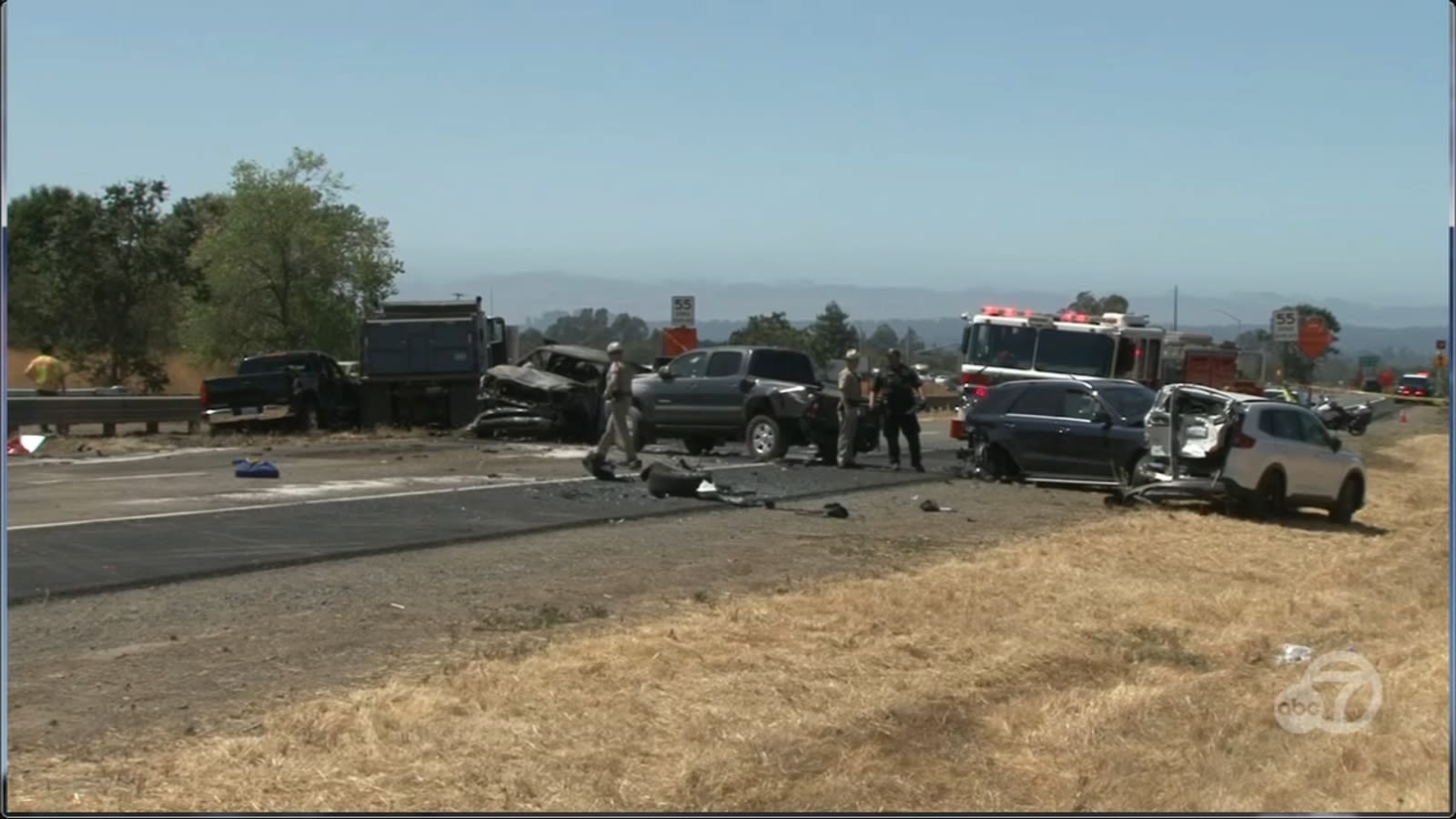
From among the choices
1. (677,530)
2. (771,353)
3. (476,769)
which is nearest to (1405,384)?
(771,353)

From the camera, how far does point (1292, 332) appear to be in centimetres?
3528

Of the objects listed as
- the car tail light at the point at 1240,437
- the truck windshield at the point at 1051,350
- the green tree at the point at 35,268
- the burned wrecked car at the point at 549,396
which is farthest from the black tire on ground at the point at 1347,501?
the green tree at the point at 35,268

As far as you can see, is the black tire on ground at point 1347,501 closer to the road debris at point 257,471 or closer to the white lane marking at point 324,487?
the white lane marking at point 324,487

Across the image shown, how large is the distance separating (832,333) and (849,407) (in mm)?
44894

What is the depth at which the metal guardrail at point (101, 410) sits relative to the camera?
2763 centimetres

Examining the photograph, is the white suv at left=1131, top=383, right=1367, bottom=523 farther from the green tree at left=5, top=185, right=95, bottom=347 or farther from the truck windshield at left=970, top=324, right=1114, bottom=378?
the green tree at left=5, top=185, right=95, bottom=347

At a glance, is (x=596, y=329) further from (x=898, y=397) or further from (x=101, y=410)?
(x=898, y=397)

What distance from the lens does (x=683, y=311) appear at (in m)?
33.7

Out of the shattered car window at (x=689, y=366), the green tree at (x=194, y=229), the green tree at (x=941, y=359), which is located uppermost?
the green tree at (x=194, y=229)

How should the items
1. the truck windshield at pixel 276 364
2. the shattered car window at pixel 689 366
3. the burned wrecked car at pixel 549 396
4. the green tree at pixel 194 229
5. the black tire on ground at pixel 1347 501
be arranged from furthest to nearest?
the green tree at pixel 194 229, the truck windshield at pixel 276 364, the burned wrecked car at pixel 549 396, the shattered car window at pixel 689 366, the black tire on ground at pixel 1347 501

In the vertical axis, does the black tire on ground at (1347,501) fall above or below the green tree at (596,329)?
below

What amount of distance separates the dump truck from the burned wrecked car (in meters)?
1.22

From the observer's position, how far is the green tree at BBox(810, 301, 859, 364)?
65.0 m

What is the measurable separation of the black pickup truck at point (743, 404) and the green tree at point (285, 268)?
→ 942 inches
